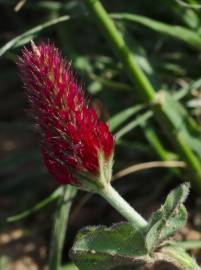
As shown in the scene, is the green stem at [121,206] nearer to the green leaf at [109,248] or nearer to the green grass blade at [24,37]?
the green leaf at [109,248]

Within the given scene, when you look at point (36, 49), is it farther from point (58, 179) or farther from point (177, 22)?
point (177, 22)

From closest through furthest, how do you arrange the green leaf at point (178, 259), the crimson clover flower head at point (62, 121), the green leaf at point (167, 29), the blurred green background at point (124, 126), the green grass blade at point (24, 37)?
the crimson clover flower head at point (62, 121), the green leaf at point (178, 259), the green grass blade at point (24, 37), the green leaf at point (167, 29), the blurred green background at point (124, 126)

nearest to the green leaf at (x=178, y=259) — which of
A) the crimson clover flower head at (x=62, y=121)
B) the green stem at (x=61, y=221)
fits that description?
the crimson clover flower head at (x=62, y=121)

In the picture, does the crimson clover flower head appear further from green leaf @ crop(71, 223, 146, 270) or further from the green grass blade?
the green grass blade

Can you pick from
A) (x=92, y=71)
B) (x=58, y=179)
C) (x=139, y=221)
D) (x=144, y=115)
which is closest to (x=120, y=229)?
(x=139, y=221)

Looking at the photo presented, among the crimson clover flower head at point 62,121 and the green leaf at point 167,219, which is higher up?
the crimson clover flower head at point 62,121

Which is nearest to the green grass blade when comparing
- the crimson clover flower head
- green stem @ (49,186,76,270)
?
green stem @ (49,186,76,270)
